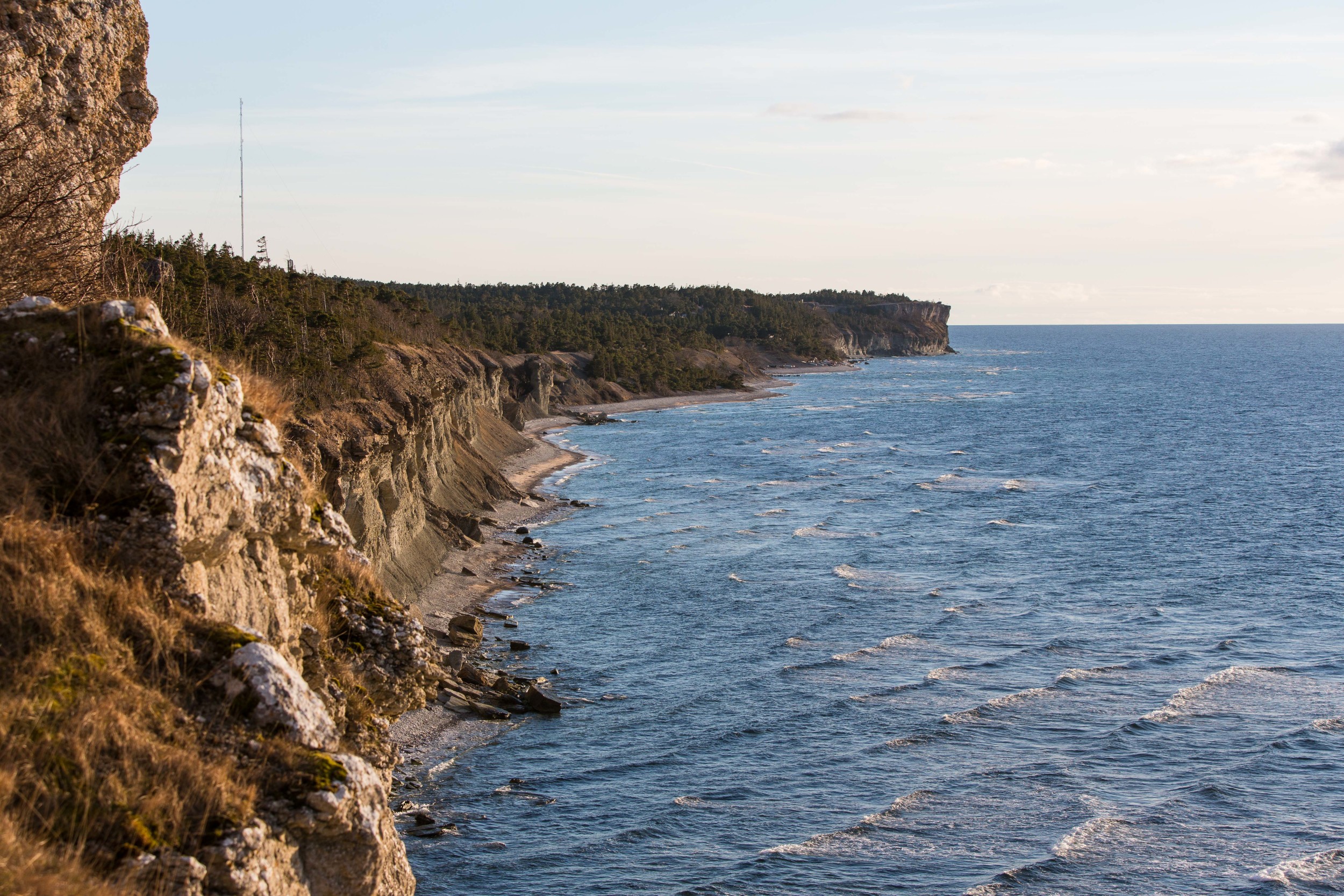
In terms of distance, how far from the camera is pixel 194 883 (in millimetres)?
9633

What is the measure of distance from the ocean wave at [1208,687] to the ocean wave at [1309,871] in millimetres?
8030

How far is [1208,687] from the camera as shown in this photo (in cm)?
3488

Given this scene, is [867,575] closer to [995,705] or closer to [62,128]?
[995,705]

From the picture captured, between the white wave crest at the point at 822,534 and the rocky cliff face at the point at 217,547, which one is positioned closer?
the rocky cliff face at the point at 217,547

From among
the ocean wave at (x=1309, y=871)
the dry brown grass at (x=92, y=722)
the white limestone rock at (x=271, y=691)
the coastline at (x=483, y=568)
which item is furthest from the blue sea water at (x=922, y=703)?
the dry brown grass at (x=92, y=722)

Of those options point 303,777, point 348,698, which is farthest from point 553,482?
point 303,777

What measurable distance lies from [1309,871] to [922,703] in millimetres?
11734

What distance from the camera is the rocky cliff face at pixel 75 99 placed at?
615 inches

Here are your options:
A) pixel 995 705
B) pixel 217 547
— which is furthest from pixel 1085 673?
pixel 217 547

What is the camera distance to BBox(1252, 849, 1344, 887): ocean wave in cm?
2322

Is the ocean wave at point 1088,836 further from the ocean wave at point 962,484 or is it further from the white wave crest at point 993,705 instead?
the ocean wave at point 962,484

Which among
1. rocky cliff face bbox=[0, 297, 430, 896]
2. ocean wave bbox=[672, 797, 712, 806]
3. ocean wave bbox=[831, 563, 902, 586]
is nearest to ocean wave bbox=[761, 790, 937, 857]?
ocean wave bbox=[672, 797, 712, 806]

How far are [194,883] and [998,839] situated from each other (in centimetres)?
1999

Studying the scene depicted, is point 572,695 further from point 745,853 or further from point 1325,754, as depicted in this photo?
point 1325,754
